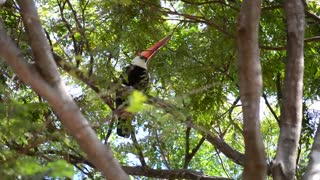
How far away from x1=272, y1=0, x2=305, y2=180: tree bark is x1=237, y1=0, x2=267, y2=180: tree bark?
1.10 feet

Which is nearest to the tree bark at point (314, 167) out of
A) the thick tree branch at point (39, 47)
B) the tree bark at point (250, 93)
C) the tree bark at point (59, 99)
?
the tree bark at point (250, 93)

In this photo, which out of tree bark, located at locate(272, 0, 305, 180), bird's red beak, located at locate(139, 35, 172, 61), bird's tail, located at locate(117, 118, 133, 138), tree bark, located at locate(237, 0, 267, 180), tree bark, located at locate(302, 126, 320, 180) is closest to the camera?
tree bark, located at locate(237, 0, 267, 180)

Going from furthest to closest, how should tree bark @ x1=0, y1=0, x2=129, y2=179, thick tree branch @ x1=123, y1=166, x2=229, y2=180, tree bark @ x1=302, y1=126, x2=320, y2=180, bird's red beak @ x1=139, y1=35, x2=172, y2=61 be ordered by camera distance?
bird's red beak @ x1=139, y1=35, x2=172, y2=61 < thick tree branch @ x1=123, y1=166, x2=229, y2=180 < tree bark @ x1=302, y1=126, x2=320, y2=180 < tree bark @ x1=0, y1=0, x2=129, y2=179

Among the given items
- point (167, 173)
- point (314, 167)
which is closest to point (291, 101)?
point (314, 167)

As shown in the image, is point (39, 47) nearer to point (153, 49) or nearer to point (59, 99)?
point (59, 99)

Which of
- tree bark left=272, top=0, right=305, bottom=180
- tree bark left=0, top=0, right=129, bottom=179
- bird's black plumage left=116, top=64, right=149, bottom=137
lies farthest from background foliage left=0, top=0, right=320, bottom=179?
tree bark left=0, top=0, right=129, bottom=179

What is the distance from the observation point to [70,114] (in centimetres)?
176

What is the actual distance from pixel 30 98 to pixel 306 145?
1860mm

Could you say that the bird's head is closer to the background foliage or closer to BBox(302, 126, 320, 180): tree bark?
the background foliage

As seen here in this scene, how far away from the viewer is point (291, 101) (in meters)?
2.42

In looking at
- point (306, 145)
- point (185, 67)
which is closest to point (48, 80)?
point (185, 67)

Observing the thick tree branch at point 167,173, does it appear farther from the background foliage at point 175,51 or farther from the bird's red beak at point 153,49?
the bird's red beak at point 153,49

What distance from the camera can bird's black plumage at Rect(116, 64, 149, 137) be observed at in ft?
10.3

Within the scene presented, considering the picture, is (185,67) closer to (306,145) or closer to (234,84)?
(234,84)
